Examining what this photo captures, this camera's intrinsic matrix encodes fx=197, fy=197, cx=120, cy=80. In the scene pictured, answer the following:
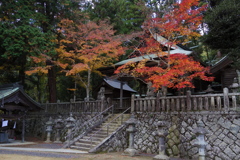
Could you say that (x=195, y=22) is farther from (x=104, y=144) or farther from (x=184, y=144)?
(x=104, y=144)

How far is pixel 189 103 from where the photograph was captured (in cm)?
1034

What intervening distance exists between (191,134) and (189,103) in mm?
1592

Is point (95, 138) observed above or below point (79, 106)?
below

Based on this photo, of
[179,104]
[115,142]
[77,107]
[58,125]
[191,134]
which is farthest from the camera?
[77,107]

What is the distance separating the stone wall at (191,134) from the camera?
8.97 m

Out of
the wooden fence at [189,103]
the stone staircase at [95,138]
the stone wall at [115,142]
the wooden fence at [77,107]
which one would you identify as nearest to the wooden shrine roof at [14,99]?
the wooden fence at [77,107]

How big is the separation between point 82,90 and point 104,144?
17.6m

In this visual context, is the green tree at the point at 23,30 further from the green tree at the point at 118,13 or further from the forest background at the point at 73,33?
the green tree at the point at 118,13

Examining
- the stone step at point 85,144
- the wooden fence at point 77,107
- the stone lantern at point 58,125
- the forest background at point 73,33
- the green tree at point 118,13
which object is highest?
the green tree at point 118,13

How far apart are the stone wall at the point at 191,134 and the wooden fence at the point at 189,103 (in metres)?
0.30

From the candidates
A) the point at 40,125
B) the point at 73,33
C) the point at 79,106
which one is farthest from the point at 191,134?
the point at 40,125

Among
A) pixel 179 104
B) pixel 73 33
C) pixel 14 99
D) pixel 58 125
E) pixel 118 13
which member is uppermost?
pixel 118 13

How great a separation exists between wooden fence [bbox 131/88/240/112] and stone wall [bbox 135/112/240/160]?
0.30 meters

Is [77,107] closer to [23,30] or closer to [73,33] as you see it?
[73,33]
